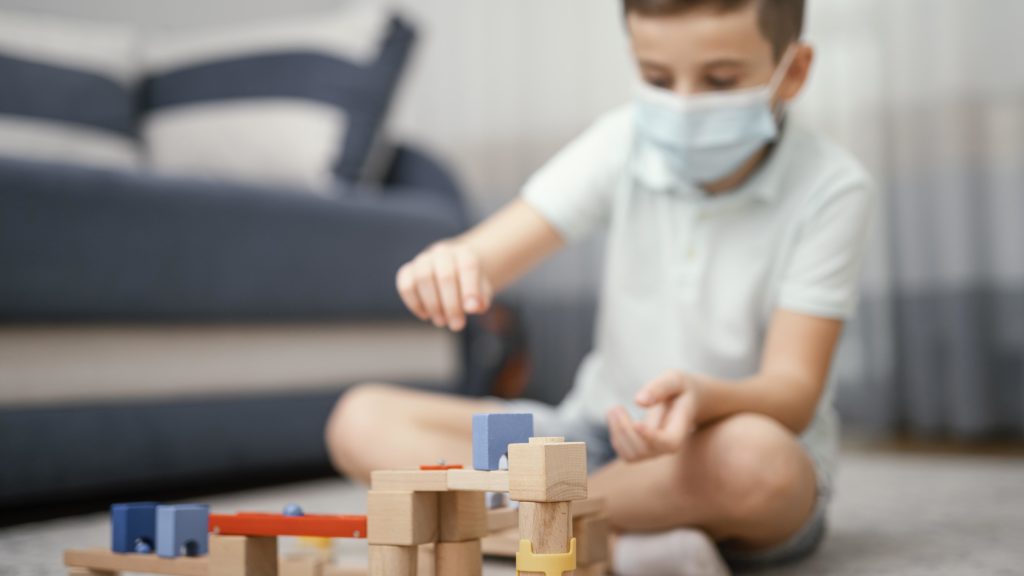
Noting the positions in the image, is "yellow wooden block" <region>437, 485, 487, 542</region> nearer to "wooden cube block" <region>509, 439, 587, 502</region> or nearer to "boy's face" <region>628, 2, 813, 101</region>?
"wooden cube block" <region>509, 439, 587, 502</region>

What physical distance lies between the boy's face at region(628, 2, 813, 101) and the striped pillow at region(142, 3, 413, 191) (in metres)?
0.97

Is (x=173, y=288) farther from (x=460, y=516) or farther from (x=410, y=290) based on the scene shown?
(x=460, y=516)

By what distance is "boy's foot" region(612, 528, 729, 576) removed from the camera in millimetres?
785

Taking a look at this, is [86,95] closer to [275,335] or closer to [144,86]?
[144,86]

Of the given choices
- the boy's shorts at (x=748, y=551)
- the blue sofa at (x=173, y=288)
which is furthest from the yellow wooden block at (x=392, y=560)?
the blue sofa at (x=173, y=288)

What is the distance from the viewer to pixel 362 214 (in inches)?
63.9

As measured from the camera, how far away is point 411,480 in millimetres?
604

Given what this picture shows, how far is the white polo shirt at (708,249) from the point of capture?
93 centimetres

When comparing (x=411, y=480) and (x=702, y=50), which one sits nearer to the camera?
(x=411, y=480)

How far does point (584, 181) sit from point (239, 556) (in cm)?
50

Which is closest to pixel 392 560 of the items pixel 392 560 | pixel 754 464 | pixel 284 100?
pixel 392 560

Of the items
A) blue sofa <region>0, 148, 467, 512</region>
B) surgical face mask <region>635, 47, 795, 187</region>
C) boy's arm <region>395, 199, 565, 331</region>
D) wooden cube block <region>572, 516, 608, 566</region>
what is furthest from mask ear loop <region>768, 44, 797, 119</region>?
blue sofa <region>0, 148, 467, 512</region>

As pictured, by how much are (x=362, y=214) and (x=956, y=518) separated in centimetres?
93

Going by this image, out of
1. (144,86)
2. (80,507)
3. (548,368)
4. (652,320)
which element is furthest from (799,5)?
(548,368)
